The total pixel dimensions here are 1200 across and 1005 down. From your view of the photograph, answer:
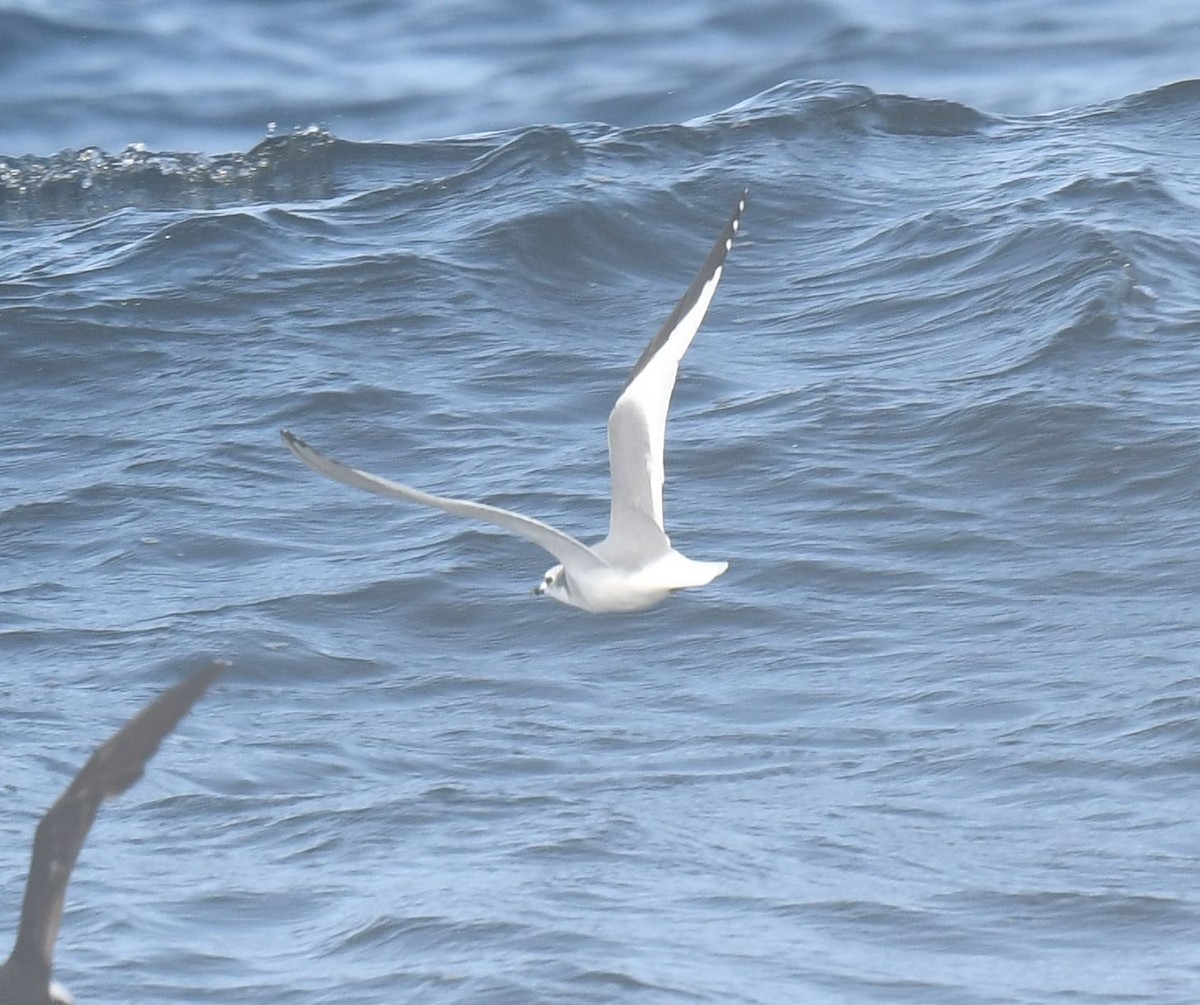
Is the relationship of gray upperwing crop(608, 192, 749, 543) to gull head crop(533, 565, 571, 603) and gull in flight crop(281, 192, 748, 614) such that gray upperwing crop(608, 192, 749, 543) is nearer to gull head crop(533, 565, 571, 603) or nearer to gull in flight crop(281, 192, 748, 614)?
gull in flight crop(281, 192, 748, 614)

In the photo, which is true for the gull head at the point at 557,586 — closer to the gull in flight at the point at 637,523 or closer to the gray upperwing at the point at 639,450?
the gull in flight at the point at 637,523

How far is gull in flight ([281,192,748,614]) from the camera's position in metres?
6.46

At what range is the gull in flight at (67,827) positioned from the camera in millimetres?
5199

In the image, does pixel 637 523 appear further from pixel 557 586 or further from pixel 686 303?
pixel 686 303

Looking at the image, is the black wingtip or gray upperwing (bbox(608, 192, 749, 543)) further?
the black wingtip

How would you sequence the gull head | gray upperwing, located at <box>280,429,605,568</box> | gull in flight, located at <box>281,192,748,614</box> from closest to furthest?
gray upperwing, located at <box>280,429,605,568</box> < gull in flight, located at <box>281,192,748,614</box> < the gull head

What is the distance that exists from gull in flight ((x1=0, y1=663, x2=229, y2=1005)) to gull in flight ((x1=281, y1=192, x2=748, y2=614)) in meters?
1.40

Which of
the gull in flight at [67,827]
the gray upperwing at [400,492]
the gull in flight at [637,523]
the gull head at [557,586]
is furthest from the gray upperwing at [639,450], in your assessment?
the gull in flight at [67,827]

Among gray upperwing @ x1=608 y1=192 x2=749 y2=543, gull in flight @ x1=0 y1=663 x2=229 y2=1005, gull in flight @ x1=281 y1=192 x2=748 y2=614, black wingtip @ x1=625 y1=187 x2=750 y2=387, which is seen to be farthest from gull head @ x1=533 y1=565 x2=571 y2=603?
gull in flight @ x1=0 y1=663 x2=229 y2=1005

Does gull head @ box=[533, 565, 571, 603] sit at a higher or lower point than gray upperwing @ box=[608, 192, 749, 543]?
lower

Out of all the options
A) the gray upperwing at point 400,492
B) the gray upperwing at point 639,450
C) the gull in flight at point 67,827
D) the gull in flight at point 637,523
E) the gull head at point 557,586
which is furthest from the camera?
the gull head at point 557,586

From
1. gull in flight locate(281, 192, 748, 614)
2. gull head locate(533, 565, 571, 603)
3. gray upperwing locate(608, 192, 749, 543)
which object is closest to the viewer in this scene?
gull in flight locate(281, 192, 748, 614)

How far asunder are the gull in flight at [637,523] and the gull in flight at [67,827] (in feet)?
4.59

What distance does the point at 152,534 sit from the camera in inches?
424
